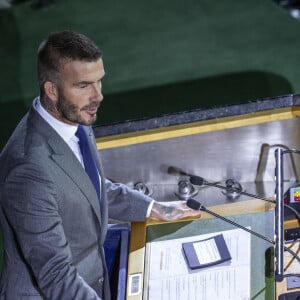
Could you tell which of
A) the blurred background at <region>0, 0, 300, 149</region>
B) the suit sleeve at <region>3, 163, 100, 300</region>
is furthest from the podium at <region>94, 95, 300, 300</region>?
the blurred background at <region>0, 0, 300, 149</region>

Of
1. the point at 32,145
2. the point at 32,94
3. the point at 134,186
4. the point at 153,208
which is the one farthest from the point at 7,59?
the point at 32,145

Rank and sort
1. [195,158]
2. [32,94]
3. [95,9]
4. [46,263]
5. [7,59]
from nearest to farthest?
[46,263]
[195,158]
[32,94]
[7,59]
[95,9]

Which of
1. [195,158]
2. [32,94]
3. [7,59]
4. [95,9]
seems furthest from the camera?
[95,9]

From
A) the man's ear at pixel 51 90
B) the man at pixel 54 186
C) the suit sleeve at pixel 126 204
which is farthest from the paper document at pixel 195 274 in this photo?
the man's ear at pixel 51 90

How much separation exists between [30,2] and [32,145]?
4.03 m

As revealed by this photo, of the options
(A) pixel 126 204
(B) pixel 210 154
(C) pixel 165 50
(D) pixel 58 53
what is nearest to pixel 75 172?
(D) pixel 58 53

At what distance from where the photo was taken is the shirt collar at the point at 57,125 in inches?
96.6

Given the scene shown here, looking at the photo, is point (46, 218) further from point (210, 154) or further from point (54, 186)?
point (210, 154)

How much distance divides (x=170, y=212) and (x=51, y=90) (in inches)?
29.9

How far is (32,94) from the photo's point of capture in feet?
17.0

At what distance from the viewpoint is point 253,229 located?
2.81 meters

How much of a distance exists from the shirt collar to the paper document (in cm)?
55

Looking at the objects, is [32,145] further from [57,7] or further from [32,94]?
[57,7]

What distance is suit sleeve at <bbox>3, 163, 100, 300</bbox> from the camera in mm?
2303
